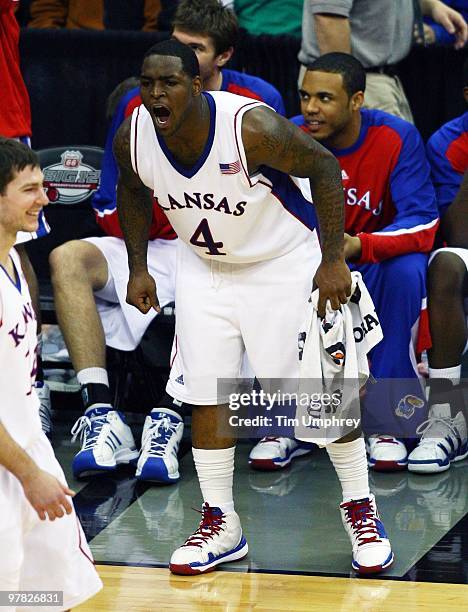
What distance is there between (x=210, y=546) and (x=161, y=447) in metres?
0.98

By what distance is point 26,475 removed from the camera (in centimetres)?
300

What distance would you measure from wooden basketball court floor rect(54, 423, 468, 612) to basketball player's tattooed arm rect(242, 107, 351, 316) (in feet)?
2.75

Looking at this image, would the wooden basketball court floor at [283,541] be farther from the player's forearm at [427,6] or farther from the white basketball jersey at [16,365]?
the player's forearm at [427,6]

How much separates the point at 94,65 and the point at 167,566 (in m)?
3.30

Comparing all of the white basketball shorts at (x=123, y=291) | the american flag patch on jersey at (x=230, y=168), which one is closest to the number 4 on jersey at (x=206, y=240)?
the american flag patch on jersey at (x=230, y=168)

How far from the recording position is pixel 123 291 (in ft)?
18.6

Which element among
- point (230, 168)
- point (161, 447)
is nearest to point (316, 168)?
point (230, 168)

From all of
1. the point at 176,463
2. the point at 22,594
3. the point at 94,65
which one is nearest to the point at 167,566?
the point at 176,463

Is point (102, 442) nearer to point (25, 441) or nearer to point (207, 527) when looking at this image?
point (207, 527)

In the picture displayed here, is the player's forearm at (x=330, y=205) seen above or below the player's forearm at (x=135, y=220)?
above

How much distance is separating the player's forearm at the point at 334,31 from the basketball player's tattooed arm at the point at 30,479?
339cm

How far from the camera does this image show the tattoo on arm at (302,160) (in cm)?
409

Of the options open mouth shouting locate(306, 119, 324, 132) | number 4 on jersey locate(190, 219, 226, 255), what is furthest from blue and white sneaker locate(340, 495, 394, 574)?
open mouth shouting locate(306, 119, 324, 132)

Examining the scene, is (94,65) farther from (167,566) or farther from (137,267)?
(167,566)
